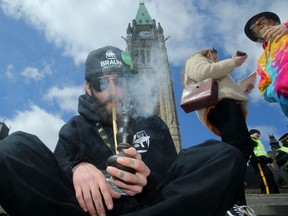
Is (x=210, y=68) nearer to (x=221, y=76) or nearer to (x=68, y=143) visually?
(x=221, y=76)

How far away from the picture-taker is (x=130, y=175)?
1037 millimetres

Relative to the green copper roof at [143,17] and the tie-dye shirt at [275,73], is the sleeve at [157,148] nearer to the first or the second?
the tie-dye shirt at [275,73]

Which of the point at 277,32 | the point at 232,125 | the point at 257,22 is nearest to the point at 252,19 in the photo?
the point at 257,22

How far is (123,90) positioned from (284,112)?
143 cm

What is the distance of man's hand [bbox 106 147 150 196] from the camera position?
1.03 m

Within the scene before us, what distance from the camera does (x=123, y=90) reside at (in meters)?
1.89

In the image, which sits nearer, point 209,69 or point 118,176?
point 118,176

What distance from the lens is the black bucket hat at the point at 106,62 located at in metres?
1.93

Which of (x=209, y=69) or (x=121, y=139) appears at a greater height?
(x=209, y=69)

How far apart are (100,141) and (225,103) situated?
4.98 ft

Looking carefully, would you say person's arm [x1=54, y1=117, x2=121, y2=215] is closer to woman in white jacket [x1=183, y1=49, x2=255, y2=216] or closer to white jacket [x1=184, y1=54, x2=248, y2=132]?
woman in white jacket [x1=183, y1=49, x2=255, y2=216]

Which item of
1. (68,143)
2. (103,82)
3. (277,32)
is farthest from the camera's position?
(277,32)

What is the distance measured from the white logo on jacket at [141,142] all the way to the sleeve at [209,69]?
146 centimetres

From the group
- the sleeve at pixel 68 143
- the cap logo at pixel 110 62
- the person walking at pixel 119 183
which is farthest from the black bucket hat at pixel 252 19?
the sleeve at pixel 68 143
